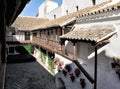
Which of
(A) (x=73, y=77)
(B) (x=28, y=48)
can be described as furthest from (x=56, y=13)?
(A) (x=73, y=77)

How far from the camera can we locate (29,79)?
19344 millimetres

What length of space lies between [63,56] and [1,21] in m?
10.5

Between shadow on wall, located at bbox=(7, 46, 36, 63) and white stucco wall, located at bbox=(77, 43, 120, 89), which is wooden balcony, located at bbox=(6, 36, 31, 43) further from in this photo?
white stucco wall, located at bbox=(77, 43, 120, 89)

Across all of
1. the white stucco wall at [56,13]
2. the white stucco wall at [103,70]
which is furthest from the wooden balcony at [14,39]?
the white stucco wall at [103,70]

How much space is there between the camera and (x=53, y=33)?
22578mm

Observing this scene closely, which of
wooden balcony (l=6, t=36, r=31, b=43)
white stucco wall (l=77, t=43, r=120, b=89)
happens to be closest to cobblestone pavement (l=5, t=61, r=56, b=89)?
white stucco wall (l=77, t=43, r=120, b=89)

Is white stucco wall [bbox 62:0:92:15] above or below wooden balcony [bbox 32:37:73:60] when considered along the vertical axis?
above

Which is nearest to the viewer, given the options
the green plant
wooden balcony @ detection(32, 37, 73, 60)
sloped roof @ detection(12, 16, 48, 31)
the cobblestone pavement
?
wooden balcony @ detection(32, 37, 73, 60)

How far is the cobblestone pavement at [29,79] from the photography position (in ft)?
56.7

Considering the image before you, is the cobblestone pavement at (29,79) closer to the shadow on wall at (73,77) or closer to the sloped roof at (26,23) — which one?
the shadow on wall at (73,77)

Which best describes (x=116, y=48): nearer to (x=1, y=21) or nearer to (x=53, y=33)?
(x=1, y=21)

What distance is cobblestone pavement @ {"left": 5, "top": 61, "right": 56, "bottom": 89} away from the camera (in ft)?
56.7

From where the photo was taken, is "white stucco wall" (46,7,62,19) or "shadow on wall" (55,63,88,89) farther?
"white stucco wall" (46,7,62,19)

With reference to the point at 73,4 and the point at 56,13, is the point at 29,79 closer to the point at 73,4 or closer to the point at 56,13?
the point at 73,4
